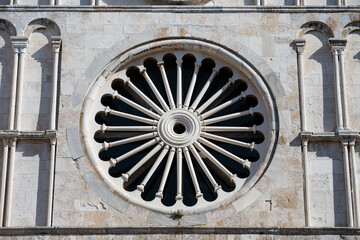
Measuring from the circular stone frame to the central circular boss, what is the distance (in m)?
0.02

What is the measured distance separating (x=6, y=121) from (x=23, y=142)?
56cm

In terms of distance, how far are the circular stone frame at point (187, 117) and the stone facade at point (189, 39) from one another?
87 millimetres

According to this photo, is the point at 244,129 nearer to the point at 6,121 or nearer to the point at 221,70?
the point at 221,70

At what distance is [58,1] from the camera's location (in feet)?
76.4

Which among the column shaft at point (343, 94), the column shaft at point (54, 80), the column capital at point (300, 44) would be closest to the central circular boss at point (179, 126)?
the column shaft at point (54, 80)

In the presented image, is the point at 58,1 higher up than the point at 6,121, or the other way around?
the point at 58,1

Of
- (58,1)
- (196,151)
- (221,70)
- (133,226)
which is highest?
(58,1)

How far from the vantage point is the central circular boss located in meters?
22.1

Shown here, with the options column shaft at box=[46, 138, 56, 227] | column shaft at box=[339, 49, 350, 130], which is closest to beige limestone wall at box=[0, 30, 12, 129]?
column shaft at box=[46, 138, 56, 227]

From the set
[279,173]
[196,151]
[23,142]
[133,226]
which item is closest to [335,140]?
[279,173]

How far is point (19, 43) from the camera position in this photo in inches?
894

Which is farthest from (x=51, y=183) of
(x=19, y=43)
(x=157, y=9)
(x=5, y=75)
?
(x=157, y=9)

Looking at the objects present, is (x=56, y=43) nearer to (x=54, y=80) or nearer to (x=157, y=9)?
→ (x=54, y=80)

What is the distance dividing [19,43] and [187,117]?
3587 millimetres
